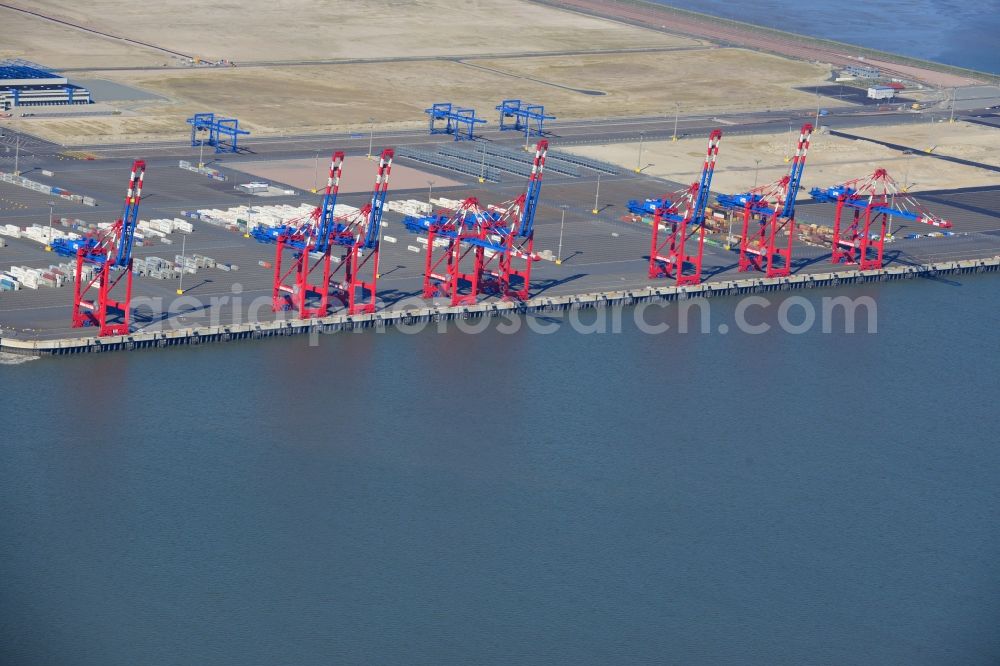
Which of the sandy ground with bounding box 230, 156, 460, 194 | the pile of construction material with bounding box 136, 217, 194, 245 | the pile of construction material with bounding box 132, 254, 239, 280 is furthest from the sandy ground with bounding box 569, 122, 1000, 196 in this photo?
the pile of construction material with bounding box 132, 254, 239, 280

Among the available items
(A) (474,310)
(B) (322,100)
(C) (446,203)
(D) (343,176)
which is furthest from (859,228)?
(B) (322,100)

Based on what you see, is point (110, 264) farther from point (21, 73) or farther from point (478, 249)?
point (21, 73)

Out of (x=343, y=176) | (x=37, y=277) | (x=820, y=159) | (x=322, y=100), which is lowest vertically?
(x=37, y=277)

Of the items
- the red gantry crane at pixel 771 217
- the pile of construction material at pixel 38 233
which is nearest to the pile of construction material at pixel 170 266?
the pile of construction material at pixel 38 233

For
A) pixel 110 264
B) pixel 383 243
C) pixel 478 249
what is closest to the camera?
pixel 110 264

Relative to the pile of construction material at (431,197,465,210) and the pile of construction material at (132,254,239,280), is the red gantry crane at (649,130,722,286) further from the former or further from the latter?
the pile of construction material at (132,254,239,280)

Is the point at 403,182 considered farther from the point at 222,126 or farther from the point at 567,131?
the point at 567,131
